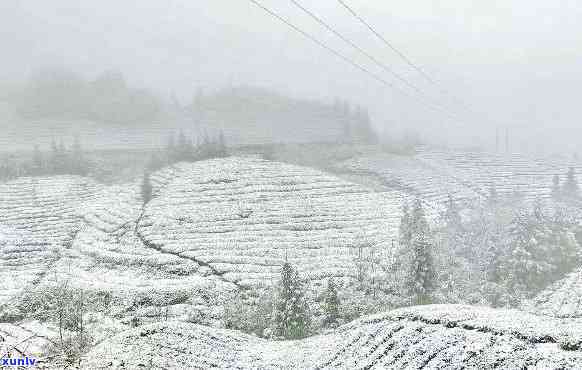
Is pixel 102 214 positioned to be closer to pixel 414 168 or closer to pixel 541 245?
pixel 541 245

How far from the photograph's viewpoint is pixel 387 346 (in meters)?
17.0

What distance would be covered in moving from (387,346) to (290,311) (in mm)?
12338

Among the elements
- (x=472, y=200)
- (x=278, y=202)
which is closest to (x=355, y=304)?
(x=278, y=202)

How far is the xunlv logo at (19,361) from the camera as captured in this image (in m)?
14.8

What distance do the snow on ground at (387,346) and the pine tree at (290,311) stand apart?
448cm

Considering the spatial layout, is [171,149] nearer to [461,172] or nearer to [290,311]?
[461,172]

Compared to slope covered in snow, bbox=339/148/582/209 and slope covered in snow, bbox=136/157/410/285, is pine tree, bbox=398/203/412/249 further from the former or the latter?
slope covered in snow, bbox=339/148/582/209

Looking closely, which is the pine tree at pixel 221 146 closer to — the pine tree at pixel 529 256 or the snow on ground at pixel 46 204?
the snow on ground at pixel 46 204

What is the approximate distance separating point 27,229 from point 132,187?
22442mm

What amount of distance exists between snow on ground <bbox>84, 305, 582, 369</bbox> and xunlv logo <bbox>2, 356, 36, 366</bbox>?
6.43 feet

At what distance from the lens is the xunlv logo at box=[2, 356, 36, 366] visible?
14773 millimetres

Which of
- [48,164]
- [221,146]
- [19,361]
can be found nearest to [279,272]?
[19,361]

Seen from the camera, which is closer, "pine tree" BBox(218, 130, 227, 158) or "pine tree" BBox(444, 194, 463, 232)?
"pine tree" BBox(444, 194, 463, 232)

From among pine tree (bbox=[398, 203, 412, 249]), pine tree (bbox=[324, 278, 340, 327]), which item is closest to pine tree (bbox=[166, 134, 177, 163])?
pine tree (bbox=[398, 203, 412, 249])
